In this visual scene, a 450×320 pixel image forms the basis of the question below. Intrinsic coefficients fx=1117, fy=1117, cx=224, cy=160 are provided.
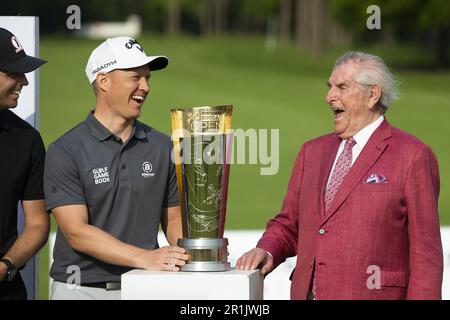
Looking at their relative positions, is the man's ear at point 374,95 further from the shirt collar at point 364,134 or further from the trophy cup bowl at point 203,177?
the trophy cup bowl at point 203,177

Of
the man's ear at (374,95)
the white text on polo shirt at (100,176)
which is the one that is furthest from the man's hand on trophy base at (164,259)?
the man's ear at (374,95)

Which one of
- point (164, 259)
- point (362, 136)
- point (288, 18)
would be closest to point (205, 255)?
point (164, 259)

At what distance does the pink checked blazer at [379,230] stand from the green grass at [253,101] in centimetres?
773

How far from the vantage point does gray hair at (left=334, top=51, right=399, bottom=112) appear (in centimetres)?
477

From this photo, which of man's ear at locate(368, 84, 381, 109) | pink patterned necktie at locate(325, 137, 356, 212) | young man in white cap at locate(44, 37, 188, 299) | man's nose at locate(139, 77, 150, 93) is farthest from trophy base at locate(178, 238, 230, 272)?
man's ear at locate(368, 84, 381, 109)

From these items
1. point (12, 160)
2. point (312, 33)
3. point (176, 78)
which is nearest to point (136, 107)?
point (12, 160)

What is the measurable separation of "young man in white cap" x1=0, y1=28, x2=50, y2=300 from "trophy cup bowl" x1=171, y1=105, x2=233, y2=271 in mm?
813

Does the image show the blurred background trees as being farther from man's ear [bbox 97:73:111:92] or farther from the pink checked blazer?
the pink checked blazer

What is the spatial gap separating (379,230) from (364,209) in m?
0.11

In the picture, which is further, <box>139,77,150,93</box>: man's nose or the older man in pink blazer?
<box>139,77,150,93</box>: man's nose

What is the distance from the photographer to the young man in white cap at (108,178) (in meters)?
4.60

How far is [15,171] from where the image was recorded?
15.8ft

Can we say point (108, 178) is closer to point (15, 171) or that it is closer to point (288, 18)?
point (15, 171)

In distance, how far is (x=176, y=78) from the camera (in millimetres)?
35781
